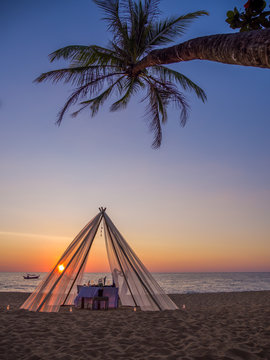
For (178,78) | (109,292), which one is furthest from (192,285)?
(178,78)

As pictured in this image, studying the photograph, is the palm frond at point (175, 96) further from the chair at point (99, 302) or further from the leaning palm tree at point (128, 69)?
the chair at point (99, 302)

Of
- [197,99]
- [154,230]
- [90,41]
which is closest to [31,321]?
[90,41]

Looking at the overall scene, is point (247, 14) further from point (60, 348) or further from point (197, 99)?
point (60, 348)

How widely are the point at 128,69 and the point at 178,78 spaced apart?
1.72 m

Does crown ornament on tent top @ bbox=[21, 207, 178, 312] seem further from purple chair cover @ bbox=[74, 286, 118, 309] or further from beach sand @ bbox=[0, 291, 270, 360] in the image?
beach sand @ bbox=[0, 291, 270, 360]

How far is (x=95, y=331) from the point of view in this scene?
459 centimetres

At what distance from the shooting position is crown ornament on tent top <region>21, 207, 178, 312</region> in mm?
6434

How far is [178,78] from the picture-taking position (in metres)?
6.58

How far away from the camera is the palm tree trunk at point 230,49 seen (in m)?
2.39

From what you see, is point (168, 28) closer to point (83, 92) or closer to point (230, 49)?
point (83, 92)

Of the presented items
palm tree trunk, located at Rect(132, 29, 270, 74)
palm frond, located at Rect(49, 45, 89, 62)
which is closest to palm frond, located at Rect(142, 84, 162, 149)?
palm frond, located at Rect(49, 45, 89, 62)

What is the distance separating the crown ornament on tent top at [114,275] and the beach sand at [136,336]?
1.95 ft

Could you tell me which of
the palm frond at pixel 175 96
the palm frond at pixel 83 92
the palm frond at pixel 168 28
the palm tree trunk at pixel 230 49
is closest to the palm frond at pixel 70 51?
the palm frond at pixel 83 92

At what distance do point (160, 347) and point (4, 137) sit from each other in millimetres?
8667
